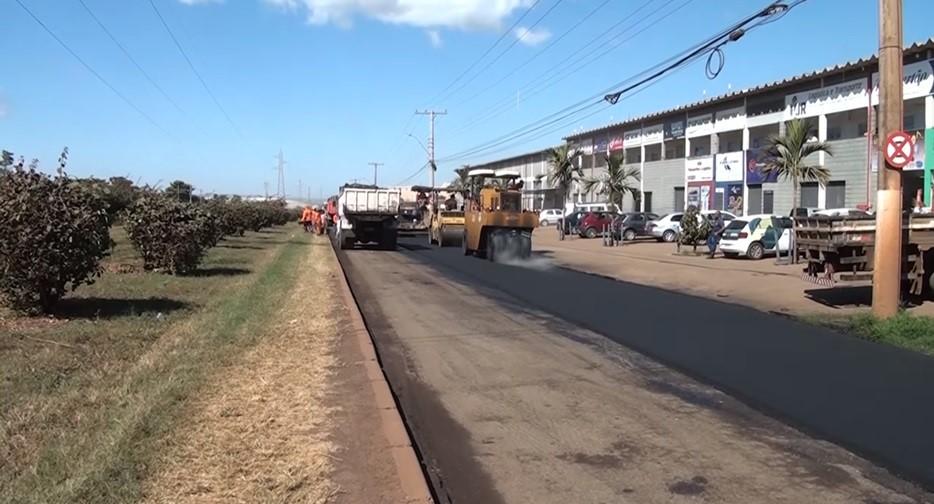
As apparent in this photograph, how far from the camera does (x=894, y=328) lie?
11.5 m

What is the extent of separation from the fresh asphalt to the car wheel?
37.2 ft

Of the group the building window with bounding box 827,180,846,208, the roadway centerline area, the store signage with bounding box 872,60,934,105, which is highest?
the store signage with bounding box 872,60,934,105

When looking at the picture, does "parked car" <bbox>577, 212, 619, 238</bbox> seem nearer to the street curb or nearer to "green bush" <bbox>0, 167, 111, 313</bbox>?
"green bush" <bbox>0, 167, 111, 313</bbox>

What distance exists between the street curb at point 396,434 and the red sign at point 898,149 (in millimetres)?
8370

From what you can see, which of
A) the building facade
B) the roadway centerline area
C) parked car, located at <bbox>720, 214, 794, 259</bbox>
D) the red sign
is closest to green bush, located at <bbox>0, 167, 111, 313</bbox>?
the roadway centerline area

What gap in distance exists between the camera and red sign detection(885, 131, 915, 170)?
1217 cm

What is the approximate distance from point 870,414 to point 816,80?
1365 inches

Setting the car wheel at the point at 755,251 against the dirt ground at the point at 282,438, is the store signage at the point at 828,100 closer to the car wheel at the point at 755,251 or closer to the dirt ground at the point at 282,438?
the car wheel at the point at 755,251

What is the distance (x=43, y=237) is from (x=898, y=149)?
495 inches

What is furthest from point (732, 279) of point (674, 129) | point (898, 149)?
point (674, 129)

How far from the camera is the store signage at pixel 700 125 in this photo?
4759cm

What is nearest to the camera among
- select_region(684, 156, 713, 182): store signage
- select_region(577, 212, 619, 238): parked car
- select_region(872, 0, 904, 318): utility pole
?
select_region(872, 0, 904, 318): utility pole

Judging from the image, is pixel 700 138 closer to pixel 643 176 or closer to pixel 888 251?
pixel 643 176

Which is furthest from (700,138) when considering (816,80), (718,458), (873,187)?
(718,458)
